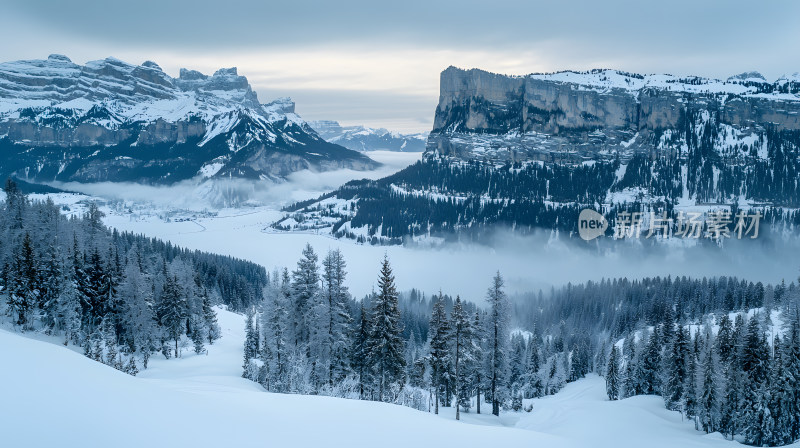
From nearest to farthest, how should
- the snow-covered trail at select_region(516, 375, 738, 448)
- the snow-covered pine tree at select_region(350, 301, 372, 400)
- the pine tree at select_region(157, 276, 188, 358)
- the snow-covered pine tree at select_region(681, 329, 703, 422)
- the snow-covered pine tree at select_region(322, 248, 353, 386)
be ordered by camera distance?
1. the snow-covered pine tree at select_region(350, 301, 372, 400)
2. the snow-covered pine tree at select_region(322, 248, 353, 386)
3. the snow-covered trail at select_region(516, 375, 738, 448)
4. the snow-covered pine tree at select_region(681, 329, 703, 422)
5. the pine tree at select_region(157, 276, 188, 358)

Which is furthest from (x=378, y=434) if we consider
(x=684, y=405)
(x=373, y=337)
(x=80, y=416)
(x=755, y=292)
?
(x=755, y=292)

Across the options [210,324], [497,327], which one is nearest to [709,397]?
[497,327]

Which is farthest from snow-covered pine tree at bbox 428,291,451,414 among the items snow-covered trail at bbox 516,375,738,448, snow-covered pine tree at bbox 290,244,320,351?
snow-covered trail at bbox 516,375,738,448

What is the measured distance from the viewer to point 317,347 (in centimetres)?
3716

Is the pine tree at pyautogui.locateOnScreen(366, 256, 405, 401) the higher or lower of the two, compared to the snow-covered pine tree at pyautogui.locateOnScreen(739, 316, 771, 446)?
higher

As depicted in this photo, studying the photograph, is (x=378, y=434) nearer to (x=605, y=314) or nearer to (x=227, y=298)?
(x=227, y=298)

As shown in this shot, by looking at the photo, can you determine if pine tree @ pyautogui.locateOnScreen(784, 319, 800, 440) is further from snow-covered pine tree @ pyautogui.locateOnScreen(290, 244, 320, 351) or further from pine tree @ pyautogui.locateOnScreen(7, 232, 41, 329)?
pine tree @ pyautogui.locateOnScreen(7, 232, 41, 329)

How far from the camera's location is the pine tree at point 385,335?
3447cm

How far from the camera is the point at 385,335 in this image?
3466cm

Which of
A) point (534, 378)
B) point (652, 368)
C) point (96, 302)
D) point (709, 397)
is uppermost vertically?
point (96, 302)

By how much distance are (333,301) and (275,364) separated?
911 centimetres

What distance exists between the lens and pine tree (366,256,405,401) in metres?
34.5

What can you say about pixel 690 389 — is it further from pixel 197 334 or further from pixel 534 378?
pixel 197 334

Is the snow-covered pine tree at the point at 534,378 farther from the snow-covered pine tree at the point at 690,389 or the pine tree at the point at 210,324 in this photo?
the pine tree at the point at 210,324
